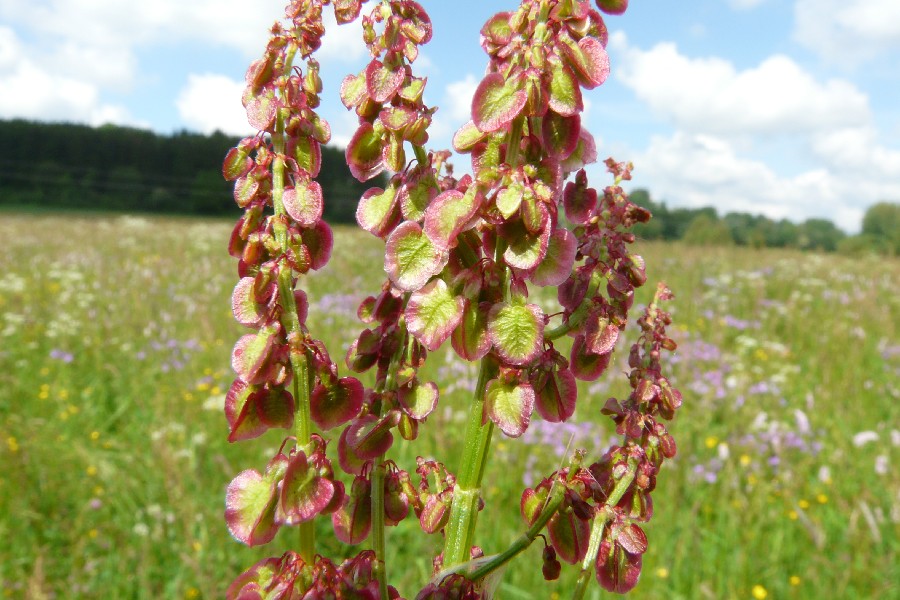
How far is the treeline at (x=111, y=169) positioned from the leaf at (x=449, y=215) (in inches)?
1406

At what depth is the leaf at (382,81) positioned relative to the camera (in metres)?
0.63

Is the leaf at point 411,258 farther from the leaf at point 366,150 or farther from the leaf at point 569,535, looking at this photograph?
the leaf at point 569,535

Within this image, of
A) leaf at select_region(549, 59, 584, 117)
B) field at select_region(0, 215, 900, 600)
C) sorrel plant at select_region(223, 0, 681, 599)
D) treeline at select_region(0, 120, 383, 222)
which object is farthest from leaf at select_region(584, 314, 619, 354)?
treeline at select_region(0, 120, 383, 222)

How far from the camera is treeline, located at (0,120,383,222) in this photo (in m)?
37.6

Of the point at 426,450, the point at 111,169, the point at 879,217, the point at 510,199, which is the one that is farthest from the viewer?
the point at 879,217

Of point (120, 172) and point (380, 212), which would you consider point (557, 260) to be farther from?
point (120, 172)

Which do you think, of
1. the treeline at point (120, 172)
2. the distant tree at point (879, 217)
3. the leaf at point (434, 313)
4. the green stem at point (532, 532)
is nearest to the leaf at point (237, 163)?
the leaf at point (434, 313)

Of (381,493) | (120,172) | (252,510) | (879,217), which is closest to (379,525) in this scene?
(381,493)

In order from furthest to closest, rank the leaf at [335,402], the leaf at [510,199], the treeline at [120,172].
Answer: the treeline at [120,172]
the leaf at [335,402]
the leaf at [510,199]

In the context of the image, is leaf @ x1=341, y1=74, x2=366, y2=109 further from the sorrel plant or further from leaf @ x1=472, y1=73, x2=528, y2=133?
leaf @ x1=472, y1=73, x2=528, y2=133

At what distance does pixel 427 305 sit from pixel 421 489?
29 cm

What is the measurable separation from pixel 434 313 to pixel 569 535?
31 cm

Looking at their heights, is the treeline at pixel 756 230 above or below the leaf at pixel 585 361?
above

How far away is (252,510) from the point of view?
62 cm
